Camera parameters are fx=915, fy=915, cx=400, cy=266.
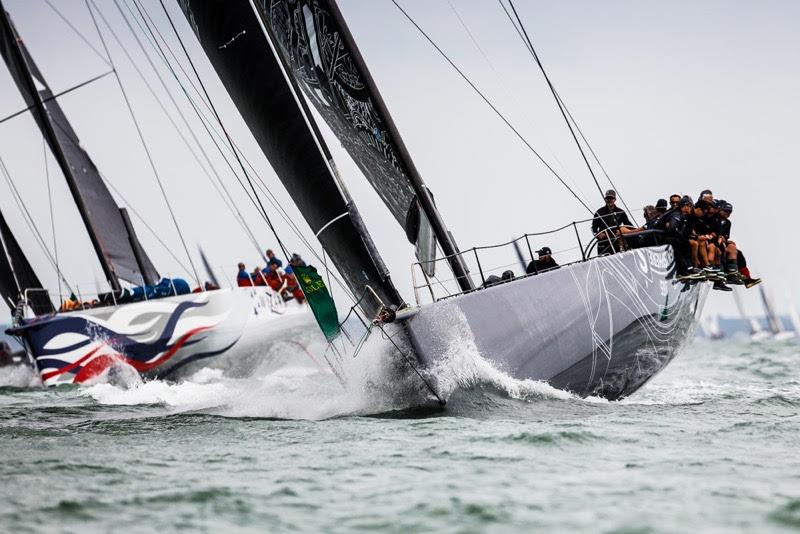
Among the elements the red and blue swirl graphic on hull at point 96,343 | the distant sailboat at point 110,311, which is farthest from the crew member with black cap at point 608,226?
the red and blue swirl graphic on hull at point 96,343

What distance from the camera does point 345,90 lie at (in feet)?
22.2

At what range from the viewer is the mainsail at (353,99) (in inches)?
260

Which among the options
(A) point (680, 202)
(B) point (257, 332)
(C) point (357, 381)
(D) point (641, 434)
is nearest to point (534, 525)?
(D) point (641, 434)

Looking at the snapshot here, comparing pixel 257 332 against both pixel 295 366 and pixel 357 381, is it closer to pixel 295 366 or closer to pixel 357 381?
pixel 295 366

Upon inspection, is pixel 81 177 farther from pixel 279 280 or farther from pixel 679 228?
pixel 679 228

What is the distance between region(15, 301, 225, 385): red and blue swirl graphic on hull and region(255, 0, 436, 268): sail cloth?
571cm

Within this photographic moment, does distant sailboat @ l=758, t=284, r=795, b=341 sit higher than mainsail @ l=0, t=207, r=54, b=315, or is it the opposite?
mainsail @ l=0, t=207, r=54, b=315

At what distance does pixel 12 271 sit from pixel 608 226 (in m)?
9.56

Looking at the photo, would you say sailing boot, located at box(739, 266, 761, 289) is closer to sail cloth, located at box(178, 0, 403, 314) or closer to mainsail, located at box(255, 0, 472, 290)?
mainsail, located at box(255, 0, 472, 290)

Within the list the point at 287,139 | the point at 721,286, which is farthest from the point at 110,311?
the point at 721,286

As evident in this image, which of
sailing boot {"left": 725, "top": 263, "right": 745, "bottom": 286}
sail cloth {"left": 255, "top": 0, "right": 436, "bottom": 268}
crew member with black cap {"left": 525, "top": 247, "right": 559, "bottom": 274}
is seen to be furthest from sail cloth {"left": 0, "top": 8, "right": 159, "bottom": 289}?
sailing boot {"left": 725, "top": 263, "right": 745, "bottom": 286}

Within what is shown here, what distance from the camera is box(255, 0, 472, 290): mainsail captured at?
6.61m

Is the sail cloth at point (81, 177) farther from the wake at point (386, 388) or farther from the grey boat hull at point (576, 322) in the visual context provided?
the grey boat hull at point (576, 322)

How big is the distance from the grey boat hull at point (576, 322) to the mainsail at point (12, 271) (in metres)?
9.19
